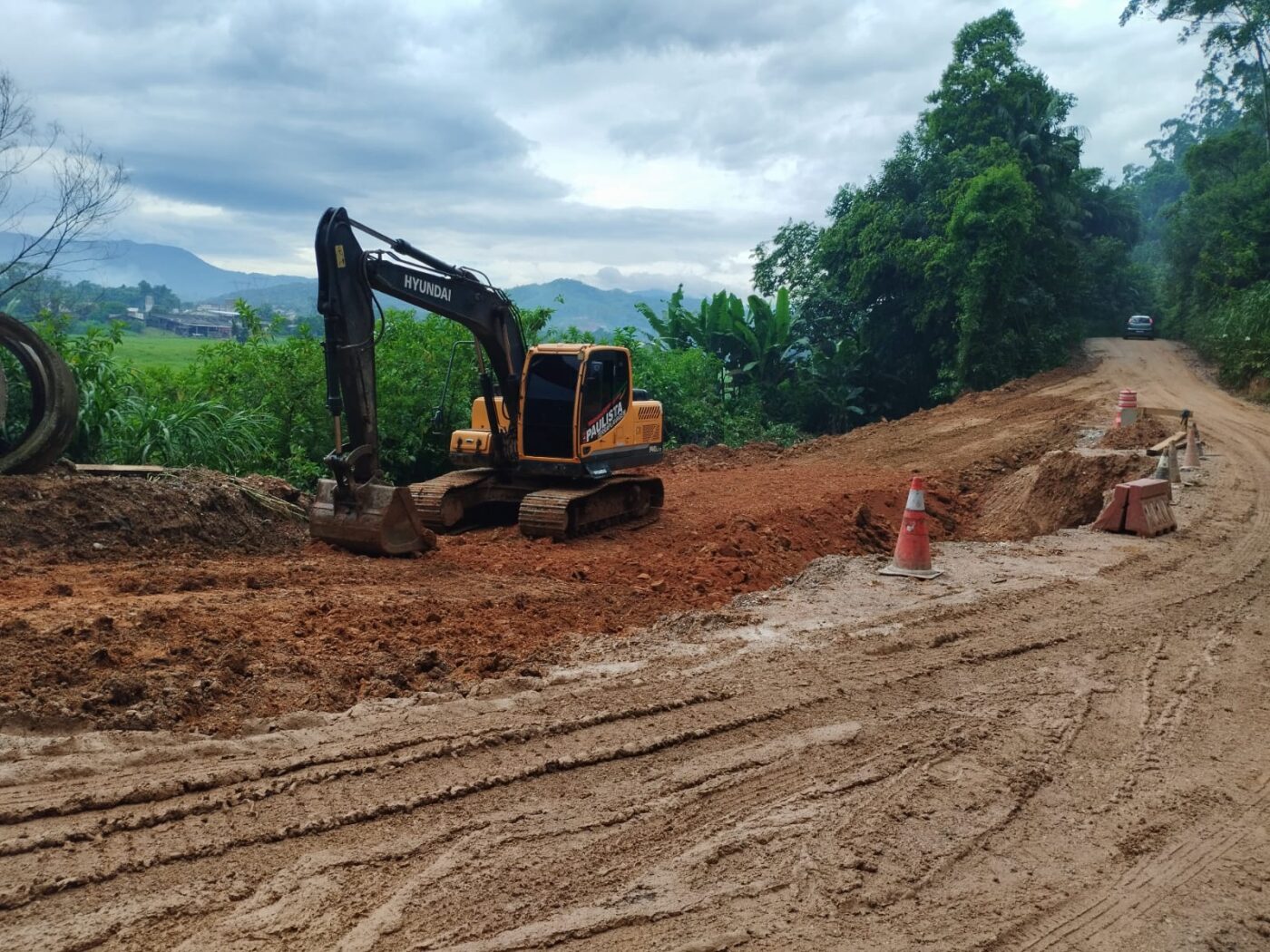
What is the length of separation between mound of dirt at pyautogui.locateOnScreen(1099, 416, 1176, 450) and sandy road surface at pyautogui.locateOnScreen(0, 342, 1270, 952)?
11.2 metres

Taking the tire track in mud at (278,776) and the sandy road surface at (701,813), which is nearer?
the sandy road surface at (701,813)

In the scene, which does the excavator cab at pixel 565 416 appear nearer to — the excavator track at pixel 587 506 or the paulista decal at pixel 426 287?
the excavator track at pixel 587 506

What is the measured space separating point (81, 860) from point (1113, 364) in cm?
3600

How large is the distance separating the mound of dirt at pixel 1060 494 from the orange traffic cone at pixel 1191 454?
1333mm

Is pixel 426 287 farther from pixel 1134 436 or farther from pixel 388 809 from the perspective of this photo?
pixel 1134 436

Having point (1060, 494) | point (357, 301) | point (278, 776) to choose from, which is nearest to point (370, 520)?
point (357, 301)

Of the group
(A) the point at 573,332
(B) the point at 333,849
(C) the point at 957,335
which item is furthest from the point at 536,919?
(C) the point at 957,335

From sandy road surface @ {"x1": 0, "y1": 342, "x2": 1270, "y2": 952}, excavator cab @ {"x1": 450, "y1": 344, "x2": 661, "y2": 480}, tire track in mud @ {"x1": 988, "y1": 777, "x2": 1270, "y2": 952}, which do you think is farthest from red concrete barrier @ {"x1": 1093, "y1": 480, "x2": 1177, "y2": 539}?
tire track in mud @ {"x1": 988, "y1": 777, "x2": 1270, "y2": 952}

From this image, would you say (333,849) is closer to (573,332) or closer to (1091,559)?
(1091,559)

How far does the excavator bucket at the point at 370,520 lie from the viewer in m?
9.09

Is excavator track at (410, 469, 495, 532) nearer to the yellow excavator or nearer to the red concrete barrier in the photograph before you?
the yellow excavator

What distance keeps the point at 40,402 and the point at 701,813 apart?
895cm

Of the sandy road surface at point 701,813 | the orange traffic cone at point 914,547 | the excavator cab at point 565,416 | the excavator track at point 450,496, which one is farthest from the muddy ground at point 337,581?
the orange traffic cone at point 914,547

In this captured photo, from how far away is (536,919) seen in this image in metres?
3.28
